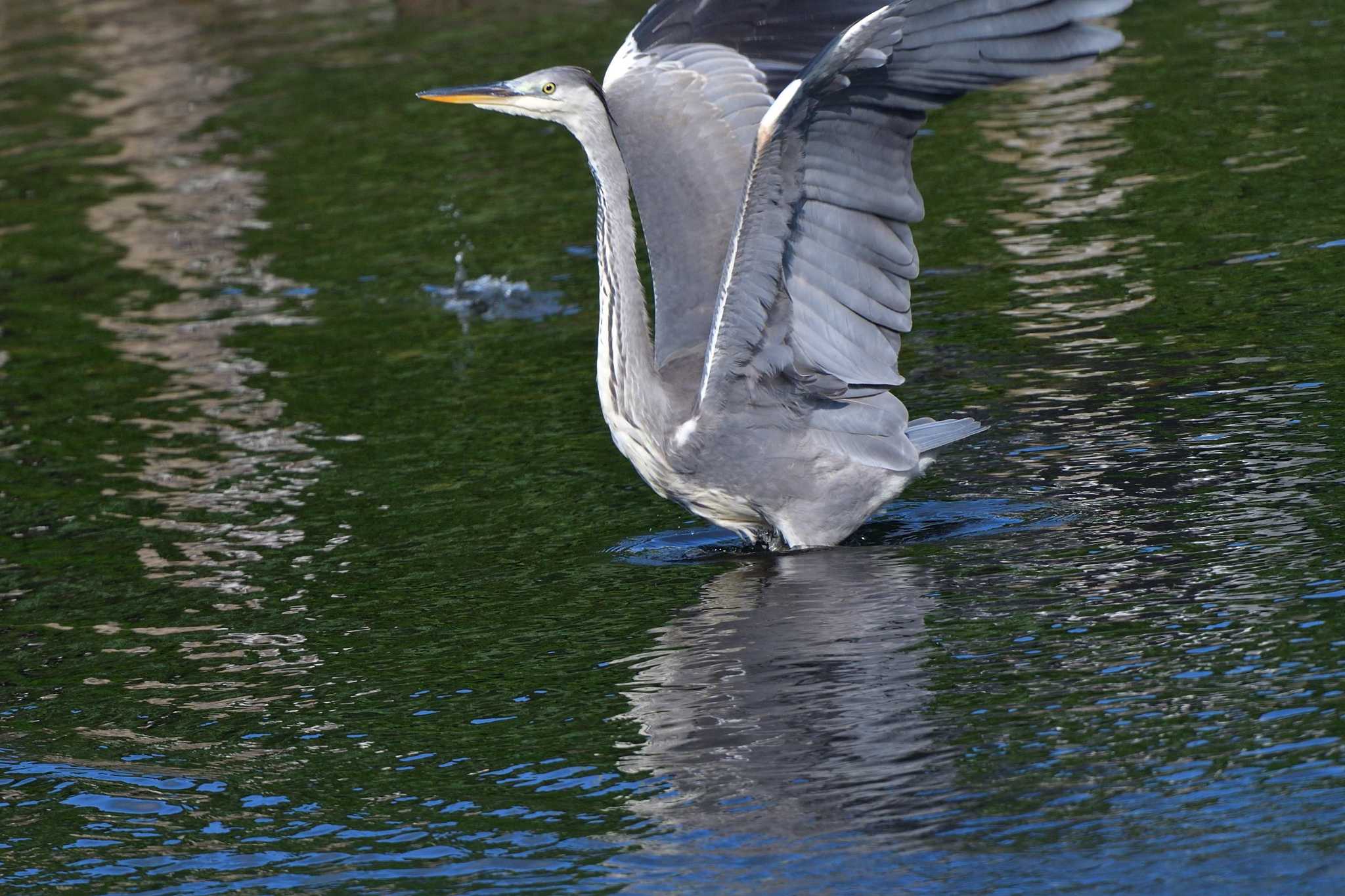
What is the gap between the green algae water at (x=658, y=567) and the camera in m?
4.34

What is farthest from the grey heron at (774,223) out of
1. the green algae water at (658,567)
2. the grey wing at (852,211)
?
the green algae water at (658,567)

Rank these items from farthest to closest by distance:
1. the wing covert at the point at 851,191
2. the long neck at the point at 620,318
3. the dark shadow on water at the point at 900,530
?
the long neck at the point at 620,318 < the dark shadow on water at the point at 900,530 < the wing covert at the point at 851,191

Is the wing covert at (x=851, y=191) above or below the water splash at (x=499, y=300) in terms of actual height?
above

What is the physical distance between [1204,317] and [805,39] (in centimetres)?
218

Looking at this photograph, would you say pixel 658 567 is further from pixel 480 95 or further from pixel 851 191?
pixel 480 95

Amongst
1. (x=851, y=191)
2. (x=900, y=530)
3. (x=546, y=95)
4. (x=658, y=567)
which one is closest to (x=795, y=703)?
(x=658, y=567)

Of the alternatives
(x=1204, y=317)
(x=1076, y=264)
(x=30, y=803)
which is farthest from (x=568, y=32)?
(x=30, y=803)

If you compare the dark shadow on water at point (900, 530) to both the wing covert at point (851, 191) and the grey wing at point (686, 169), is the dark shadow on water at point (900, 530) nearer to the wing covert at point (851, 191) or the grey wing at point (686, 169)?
the wing covert at point (851, 191)

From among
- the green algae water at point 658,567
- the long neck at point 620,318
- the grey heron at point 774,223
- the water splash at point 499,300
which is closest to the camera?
the green algae water at point 658,567

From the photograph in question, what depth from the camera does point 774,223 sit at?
5676mm

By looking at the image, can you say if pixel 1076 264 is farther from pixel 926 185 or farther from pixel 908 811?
pixel 908 811

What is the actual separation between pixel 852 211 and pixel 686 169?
116 cm

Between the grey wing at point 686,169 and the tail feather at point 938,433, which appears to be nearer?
the tail feather at point 938,433

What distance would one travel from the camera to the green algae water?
434cm
